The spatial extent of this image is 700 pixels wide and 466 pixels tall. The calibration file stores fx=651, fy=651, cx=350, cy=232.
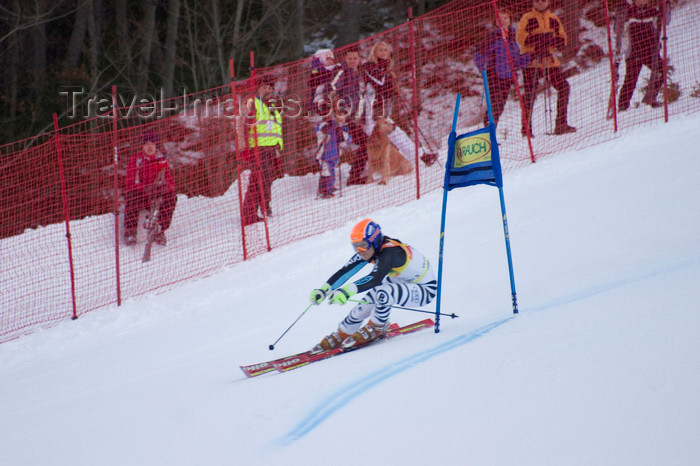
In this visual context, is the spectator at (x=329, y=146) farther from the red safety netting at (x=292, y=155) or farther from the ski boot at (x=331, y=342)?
the ski boot at (x=331, y=342)

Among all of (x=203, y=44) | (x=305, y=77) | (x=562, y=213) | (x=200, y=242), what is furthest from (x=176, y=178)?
(x=562, y=213)

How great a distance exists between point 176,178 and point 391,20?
8.33m

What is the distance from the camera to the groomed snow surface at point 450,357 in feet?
12.5

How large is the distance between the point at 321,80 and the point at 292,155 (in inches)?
73.6

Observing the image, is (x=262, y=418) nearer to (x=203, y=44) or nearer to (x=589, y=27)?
(x=589, y=27)

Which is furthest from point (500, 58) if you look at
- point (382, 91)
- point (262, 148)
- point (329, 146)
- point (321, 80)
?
point (262, 148)

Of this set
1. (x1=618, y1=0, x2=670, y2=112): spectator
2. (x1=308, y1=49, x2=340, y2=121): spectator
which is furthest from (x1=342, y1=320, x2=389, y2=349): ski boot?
(x1=618, y1=0, x2=670, y2=112): spectator

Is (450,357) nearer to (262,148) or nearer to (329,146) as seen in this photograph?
(262,148)

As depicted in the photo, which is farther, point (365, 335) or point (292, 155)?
point (292, 155)

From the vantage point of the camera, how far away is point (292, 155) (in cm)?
1120

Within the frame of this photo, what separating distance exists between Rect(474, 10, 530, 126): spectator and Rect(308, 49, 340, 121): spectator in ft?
7.52

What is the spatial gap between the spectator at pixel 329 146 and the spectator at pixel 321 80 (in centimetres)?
19

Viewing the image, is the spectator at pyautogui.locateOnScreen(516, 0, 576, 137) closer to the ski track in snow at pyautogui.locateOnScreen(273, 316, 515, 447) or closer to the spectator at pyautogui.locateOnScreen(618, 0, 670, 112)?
the spectator at pyautogui.locateOnScreen(618, 0, 670, 112)

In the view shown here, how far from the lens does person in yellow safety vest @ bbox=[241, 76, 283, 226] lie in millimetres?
9258
